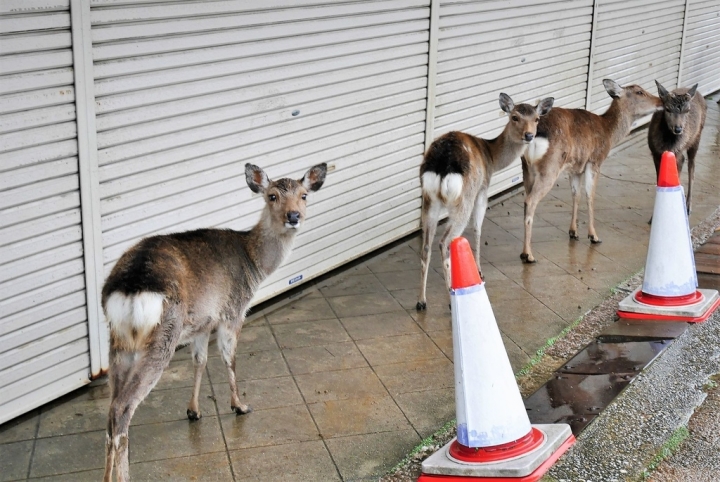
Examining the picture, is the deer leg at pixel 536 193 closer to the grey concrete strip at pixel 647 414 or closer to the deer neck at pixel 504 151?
the deer neck at pixel 504 151

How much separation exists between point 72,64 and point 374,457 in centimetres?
274

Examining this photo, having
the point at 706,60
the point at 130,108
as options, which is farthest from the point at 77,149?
the point at 706,60

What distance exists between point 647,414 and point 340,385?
1.84 metres

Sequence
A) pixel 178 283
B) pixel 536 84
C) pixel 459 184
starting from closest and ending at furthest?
pixel 178 283 → pixel 459 184 → pixel 536 84

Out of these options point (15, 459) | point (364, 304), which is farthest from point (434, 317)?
point (15, 459)

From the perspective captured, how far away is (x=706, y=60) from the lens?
15766 mm

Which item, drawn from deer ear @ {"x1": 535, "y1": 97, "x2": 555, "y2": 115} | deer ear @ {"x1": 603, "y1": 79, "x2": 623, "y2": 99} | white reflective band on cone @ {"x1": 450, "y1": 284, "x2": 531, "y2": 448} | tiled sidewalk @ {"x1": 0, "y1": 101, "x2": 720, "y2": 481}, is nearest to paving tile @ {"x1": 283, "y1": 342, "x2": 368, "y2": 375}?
tiled sidewalk @ {"x1": 0, "y1": 101, "x2": 720, "y2": 481}

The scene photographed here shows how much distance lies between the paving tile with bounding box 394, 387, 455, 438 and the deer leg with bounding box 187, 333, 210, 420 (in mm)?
1184

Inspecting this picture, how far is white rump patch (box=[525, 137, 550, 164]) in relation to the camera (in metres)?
8.28

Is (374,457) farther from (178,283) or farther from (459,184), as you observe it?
(459,184)

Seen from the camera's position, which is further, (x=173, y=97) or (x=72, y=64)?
(x=173, y=97)

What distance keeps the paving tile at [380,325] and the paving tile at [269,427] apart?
47.6 inches

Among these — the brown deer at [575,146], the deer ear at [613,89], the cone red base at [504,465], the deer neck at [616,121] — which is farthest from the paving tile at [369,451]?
the deer ear at [613,89]

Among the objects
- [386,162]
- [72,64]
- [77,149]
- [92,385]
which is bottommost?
[92,385]
